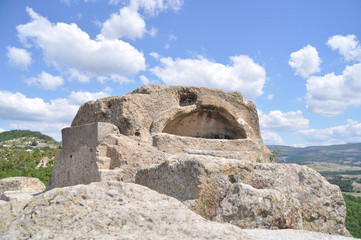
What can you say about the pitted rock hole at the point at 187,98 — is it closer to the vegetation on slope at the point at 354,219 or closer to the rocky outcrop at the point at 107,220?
the rocky outcrop at the point at 107,220

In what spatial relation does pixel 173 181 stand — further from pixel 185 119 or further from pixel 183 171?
pixel 185 119

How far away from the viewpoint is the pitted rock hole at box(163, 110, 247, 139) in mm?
9812

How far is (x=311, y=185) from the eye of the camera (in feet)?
19.5

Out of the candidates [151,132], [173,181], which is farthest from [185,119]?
[173,181]

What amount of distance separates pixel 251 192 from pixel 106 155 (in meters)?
3.94

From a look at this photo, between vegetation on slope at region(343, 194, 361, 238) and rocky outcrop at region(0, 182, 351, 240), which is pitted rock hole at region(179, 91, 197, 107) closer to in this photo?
rocky outcrop at region(0, 182, 351, 240)

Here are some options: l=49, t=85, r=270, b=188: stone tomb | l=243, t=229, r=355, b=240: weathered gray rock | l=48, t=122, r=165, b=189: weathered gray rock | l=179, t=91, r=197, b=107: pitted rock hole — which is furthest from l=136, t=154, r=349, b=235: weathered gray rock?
l=179, t=91, r=197, b=107: pitted rock hole

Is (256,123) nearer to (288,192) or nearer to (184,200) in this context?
(288,192)

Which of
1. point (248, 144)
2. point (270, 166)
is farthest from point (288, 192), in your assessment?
point (248, 144)

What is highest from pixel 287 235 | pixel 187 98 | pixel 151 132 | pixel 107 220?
pixel 187 98

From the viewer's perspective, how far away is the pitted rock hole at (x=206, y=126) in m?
9.81

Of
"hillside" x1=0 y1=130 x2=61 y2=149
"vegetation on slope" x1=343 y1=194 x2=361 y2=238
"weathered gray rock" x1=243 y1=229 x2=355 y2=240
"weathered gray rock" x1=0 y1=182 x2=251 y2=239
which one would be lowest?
Answer: "vegetation on slope" x1=343 y1=194 x2=361 y2=238

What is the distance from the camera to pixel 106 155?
757cm

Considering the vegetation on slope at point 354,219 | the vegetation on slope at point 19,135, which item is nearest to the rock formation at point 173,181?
the vegetation on slope at point 354,219
